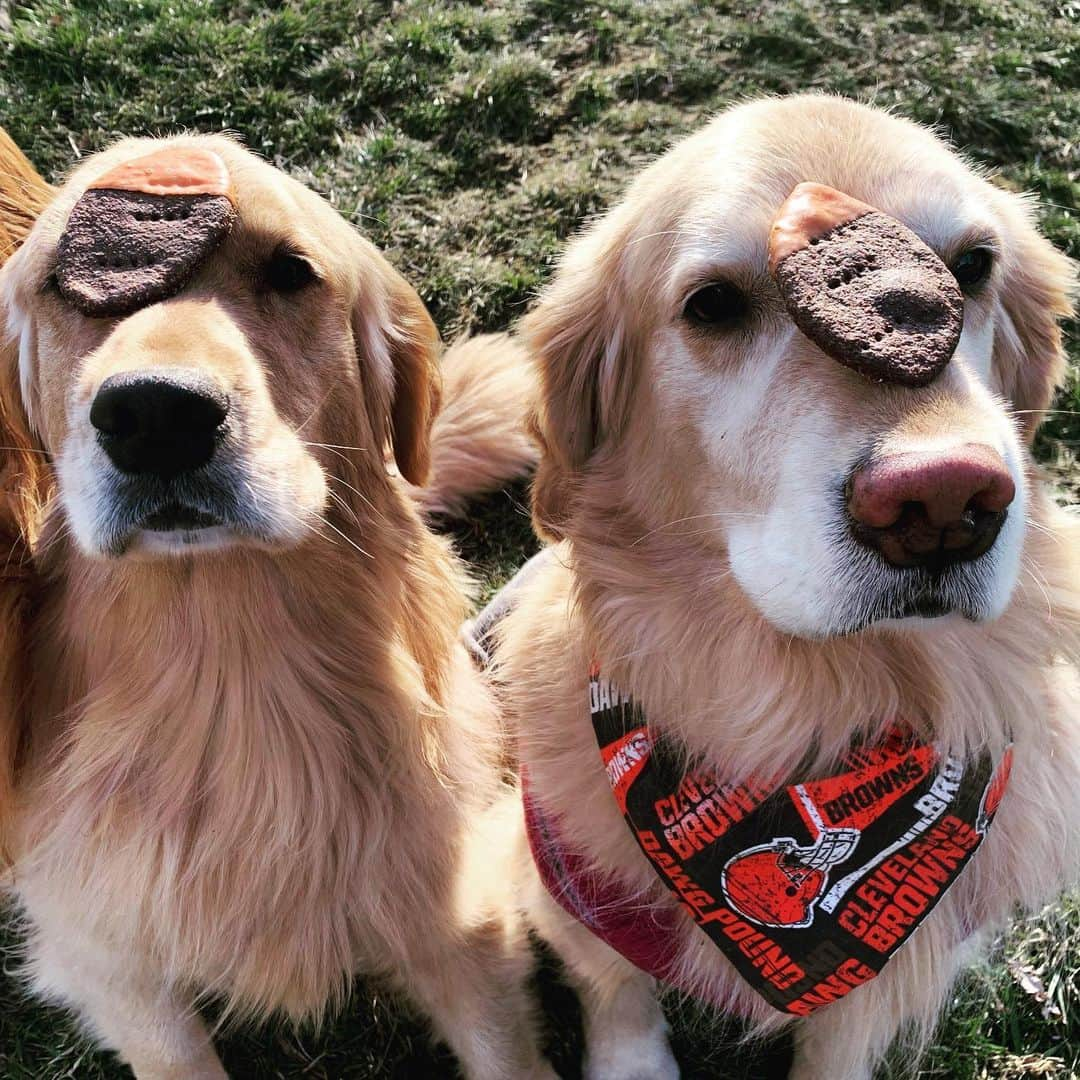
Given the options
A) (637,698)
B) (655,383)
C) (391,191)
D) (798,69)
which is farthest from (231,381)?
(798,69)

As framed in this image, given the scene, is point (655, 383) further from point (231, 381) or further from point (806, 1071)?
point (806, 1071)

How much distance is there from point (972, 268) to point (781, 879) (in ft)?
4.05

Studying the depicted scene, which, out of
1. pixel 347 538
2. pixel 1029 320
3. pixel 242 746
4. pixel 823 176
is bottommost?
pixel 242 746

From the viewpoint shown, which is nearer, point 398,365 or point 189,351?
point 189,351

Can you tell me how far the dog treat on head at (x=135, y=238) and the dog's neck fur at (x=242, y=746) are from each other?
54 cm

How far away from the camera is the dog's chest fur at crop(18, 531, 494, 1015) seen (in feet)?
6.79

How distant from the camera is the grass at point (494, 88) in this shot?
425 centimetres

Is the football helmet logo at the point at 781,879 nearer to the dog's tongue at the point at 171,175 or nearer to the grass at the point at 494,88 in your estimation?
the dog's tongue at the point at 171,175

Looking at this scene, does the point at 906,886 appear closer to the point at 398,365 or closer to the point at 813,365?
the point at 813,365

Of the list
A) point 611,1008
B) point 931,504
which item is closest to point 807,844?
point 931,504

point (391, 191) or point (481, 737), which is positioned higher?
point (391, 191)

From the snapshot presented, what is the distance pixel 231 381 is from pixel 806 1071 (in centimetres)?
212

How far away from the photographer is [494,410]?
129 inches

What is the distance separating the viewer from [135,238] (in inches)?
69.4
